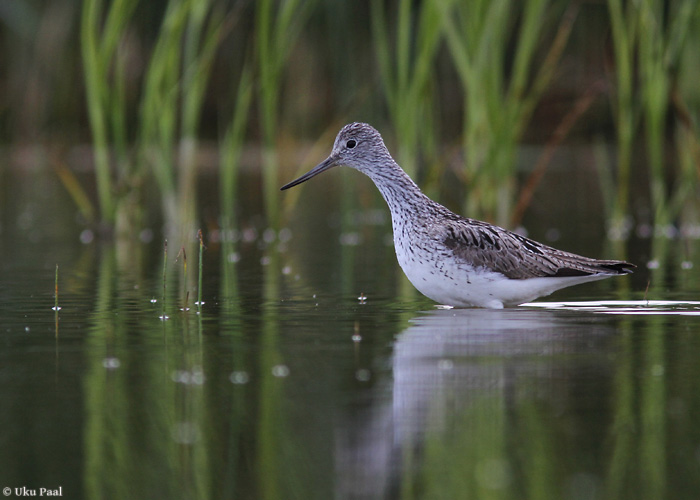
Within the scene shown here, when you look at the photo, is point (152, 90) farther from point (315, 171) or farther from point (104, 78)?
point (315, 171)

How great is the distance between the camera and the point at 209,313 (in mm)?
7230

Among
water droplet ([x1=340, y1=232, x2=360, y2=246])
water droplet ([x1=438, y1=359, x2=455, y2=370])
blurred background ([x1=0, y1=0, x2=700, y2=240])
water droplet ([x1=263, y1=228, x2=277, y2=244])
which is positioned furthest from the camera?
water droplet ([x1=263, y1=228, x2=277, y2=244])

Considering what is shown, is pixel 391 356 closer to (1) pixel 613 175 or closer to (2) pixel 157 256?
(2) pixel 157 256

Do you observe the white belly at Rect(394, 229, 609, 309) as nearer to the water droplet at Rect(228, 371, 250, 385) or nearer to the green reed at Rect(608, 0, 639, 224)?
the water droplet at Rect(228, 371, 250, 385)

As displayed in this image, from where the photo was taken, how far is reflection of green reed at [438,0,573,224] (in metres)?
10.3

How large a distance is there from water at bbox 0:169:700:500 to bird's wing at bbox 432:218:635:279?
0.25 metres

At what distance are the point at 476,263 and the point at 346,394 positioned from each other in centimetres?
275

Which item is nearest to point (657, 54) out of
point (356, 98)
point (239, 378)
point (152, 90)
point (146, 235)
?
point (356, 98)

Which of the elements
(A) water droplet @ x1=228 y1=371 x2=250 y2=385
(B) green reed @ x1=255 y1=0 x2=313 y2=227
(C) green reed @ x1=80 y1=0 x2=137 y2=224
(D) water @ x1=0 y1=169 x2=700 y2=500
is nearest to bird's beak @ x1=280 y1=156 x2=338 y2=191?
(D) water @ x1=0 y1=169 x2=700 y2=500

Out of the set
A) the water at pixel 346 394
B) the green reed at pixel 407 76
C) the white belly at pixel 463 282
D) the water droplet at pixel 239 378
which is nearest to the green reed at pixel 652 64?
the green reed at pixel 407 76

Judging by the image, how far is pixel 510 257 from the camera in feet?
24.8

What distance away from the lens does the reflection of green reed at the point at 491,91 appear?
10.3 meters

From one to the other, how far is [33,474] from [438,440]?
1381 millimetres

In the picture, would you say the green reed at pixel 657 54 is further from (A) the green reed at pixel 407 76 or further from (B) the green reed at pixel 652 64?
(A) the green reed at pixel 407 76
